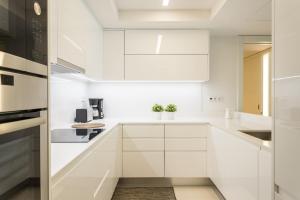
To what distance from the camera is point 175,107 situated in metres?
3.42

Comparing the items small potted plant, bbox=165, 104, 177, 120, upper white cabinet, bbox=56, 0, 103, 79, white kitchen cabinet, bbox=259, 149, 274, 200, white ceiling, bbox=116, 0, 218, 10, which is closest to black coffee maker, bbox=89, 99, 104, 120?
upper white cabinet, bbox=56, 0, 103, 79

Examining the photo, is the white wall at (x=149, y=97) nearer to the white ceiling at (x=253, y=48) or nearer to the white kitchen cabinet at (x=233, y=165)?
the white kitchen cabinet at (x=233, y=165)

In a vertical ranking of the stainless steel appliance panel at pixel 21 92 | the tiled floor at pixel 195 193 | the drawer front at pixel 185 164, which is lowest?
the tiled floor at pixel 195 193

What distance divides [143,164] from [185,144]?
1.98ft

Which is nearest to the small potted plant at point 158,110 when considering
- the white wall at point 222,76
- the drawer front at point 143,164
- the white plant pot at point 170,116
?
the white plant pot at point 170,116

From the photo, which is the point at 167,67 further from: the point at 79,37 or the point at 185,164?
the point at 79,37

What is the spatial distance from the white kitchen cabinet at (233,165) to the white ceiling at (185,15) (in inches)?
53.9

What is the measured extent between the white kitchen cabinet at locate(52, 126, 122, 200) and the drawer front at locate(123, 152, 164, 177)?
51cm

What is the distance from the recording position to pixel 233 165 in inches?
85.7

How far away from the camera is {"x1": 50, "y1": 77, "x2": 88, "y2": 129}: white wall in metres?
2.31

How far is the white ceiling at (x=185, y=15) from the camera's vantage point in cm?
271

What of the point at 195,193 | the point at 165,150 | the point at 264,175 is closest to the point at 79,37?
the point at 165,150

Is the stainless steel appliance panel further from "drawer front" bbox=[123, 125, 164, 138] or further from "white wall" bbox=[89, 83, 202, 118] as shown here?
"white wall" bbox=[89, 83, 202, 118]

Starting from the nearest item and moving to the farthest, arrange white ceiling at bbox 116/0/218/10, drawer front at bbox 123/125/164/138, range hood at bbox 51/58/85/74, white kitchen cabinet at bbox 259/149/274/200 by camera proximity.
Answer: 1. white kitchen cabinet at bbox 259/149/274/200
2. range hood at bbox 51/58/85/74
3. white ceiling at bbox 116/0/218/10
4. drawer front at bbox 123/125/164/138
